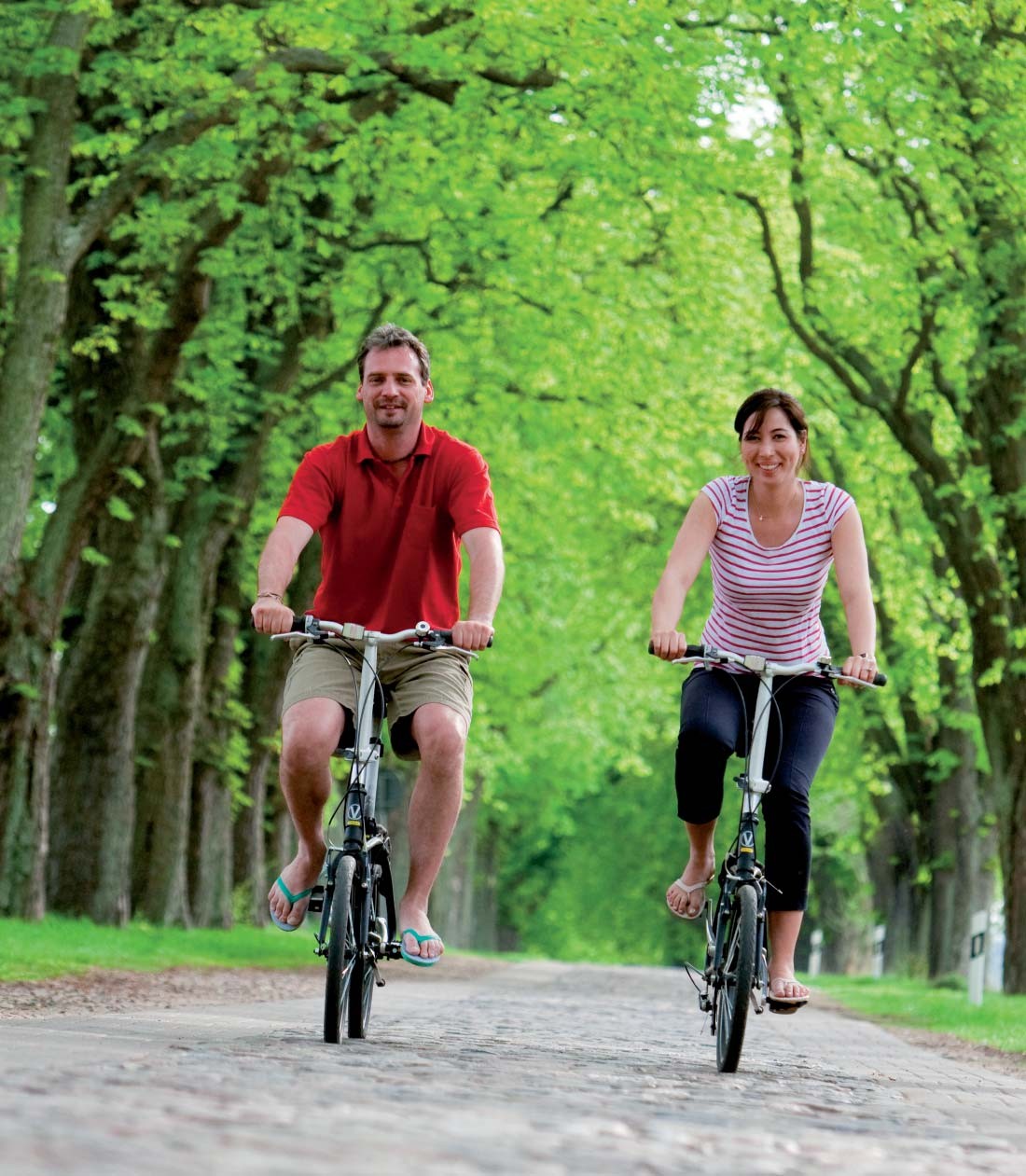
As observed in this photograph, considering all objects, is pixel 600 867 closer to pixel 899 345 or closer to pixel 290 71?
pixel 899 345

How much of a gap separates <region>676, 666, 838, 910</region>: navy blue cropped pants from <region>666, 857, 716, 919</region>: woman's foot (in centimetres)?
25

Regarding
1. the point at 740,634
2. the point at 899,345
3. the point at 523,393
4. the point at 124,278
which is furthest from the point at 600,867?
the point at 740,634

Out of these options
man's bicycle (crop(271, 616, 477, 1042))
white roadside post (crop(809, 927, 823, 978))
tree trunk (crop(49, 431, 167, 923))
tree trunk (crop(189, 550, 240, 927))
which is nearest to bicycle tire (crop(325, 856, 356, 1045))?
man's bicycle (crop(271, 616, 477, 1042))

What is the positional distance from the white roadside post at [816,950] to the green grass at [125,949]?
28.5 meters

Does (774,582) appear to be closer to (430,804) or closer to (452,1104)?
(430,804)

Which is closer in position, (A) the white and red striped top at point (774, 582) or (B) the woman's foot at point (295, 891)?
(B) the woman's foot at point (295, 891)

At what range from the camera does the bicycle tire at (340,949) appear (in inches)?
253

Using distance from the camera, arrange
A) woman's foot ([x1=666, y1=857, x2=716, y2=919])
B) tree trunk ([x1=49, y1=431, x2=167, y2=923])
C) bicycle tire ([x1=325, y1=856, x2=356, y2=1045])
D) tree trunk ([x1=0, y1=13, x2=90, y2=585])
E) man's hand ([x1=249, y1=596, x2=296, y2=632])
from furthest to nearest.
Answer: tree trunk ([x1=49, y1=431, x2=167, y2=923]) → tree trunk ([x1=0, y1=13, x2=90, y2=585]) → woman's foot ([x1=666, y1=857, x2=716, y2=919]) → man's hand ([x1=249, y1=596, x2=296, y2=632]) → bicycle tire ([x1=325, y1=856, x2=356, y2=1045])

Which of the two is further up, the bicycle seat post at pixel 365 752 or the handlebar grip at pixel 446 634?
the handlebar grip at pixel 446 634

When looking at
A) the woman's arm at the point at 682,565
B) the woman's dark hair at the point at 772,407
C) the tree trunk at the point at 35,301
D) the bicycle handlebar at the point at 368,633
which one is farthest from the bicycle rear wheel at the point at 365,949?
the tree trunk at the point at 35,301

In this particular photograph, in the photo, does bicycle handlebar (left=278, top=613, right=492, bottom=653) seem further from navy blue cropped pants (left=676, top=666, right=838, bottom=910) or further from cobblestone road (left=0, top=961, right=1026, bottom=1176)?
cobblestone road (left=0, top=961, right=1026, bottom=1176)

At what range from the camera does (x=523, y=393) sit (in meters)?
23.2

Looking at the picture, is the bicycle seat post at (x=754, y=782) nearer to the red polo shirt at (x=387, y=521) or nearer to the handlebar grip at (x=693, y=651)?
the handlebar grip at (x=693, y=651)

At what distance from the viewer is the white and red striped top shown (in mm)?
7191
